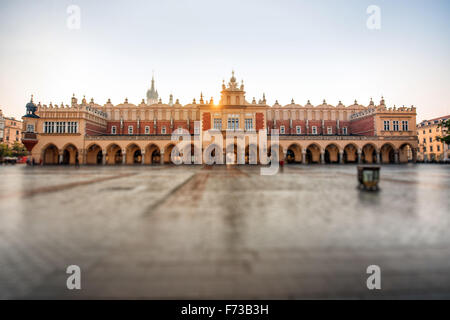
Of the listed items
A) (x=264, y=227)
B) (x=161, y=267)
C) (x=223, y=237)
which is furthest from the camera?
(x=264, y=227)

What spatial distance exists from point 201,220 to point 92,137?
132 feet

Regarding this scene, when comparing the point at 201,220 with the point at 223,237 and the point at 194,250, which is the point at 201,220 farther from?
the point at 194,250

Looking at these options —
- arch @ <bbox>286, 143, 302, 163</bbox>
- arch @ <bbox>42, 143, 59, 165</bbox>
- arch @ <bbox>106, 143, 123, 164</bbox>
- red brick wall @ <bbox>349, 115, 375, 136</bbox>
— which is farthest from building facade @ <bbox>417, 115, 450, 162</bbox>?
arch @ <bbox>42, 143, 59, 165</bbox>

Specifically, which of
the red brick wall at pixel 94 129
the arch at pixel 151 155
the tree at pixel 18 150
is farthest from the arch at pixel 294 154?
the tree at pixel 18 150

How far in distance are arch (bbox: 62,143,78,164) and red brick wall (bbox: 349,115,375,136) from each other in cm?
5382

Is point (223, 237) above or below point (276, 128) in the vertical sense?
below

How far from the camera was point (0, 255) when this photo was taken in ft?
12.7

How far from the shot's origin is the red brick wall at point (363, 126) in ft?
137

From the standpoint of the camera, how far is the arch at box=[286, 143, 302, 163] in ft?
140

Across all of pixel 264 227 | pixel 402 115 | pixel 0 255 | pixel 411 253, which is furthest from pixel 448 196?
pixel 402 115

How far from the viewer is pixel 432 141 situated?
6344 cm

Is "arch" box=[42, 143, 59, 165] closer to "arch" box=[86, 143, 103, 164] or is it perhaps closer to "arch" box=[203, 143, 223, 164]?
"arch" box=[86, 143, 103, 164]

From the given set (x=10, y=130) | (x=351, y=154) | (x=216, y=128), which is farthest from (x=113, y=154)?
(x=10, y=130)
